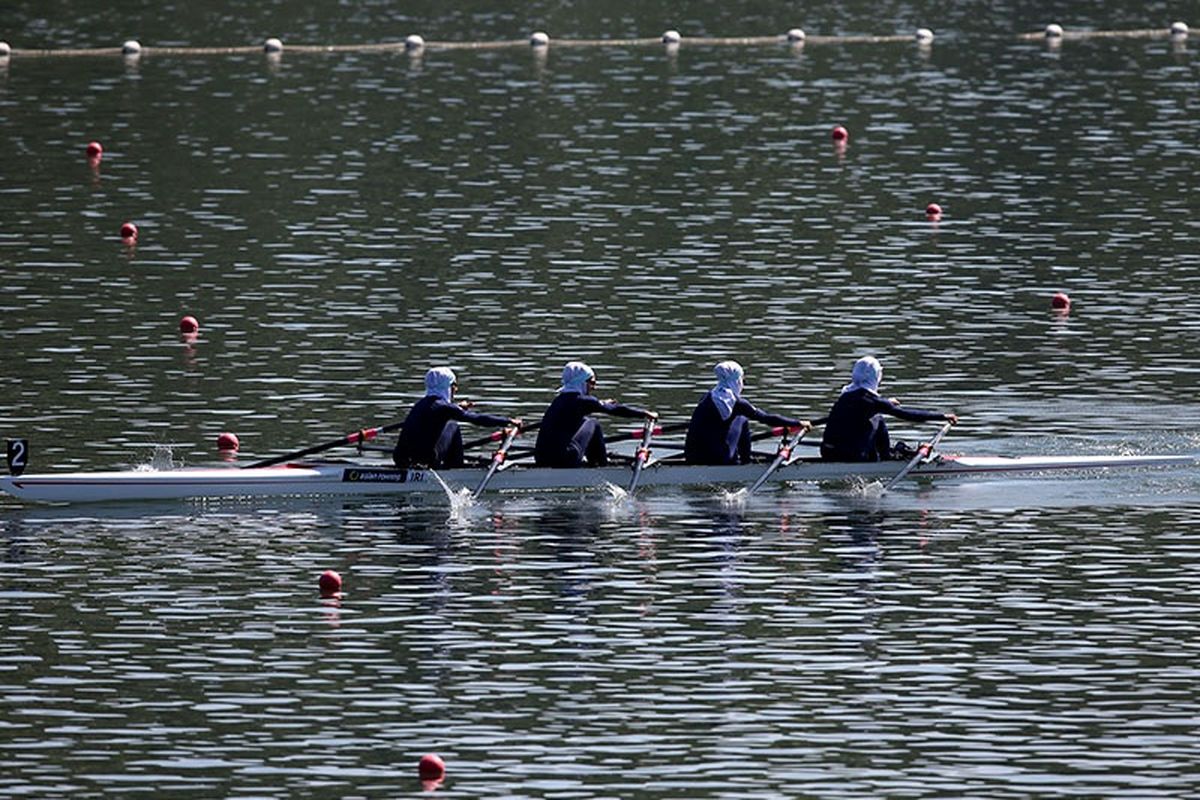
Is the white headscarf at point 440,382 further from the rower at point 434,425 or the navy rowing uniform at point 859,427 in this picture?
the navy rowing uniform at point 859,427

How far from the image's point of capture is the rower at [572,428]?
35.8 m

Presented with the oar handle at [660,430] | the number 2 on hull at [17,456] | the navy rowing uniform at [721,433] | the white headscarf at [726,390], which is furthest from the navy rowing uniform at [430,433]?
the number 2 on hull at [17,456]

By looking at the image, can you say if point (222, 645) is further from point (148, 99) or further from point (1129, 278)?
point (148, 99)

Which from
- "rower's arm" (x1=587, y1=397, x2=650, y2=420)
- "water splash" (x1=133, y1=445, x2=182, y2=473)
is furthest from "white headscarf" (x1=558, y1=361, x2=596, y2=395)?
"water splash" (x1=133, y1=445, x2=182, y2=473)

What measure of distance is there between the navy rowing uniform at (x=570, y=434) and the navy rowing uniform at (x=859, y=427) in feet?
7.91

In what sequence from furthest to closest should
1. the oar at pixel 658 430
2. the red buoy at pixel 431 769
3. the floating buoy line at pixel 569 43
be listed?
the floating buoy line at pixel 569 43 < the oar at pixel 658 430 < the red buoy at pixel 431 769

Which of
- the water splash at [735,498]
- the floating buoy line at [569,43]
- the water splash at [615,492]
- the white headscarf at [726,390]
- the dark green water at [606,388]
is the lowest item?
the water splash at [735,498]

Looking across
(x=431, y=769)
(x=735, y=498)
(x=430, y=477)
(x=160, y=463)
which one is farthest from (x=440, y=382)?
(x=431, y=769)

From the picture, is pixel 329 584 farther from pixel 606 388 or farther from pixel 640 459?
pixel 606 388

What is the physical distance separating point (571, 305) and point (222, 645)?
1991cm

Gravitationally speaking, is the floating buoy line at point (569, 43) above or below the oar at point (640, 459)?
above

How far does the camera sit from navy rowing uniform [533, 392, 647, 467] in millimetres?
35781

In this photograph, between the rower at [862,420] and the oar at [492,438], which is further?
the rower at [862,420]

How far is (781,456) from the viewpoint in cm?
3603
